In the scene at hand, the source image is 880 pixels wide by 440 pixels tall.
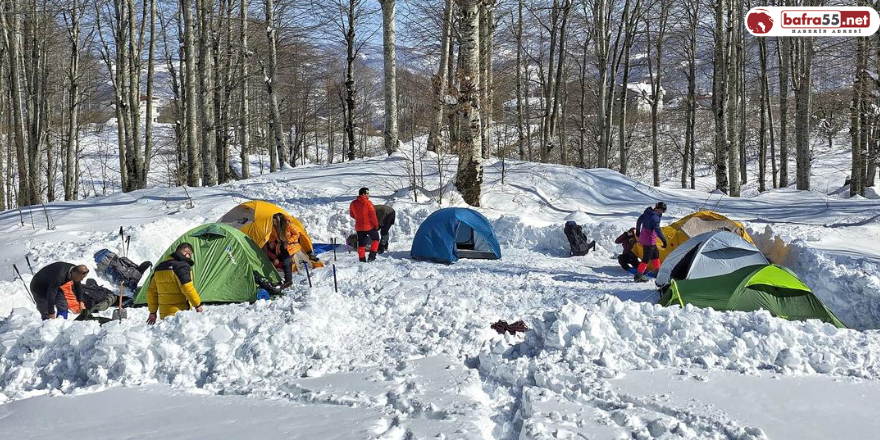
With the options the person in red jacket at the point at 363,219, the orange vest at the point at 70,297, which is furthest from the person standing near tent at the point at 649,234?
the orange vest at the point at 70,297

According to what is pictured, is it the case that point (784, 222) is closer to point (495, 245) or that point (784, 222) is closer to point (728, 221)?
point (728, 221)

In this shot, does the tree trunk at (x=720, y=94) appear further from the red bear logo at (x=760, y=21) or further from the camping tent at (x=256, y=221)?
the camping tent at (x=256, y=221)

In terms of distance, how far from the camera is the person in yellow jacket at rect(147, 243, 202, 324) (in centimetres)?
755

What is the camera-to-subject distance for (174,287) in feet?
25.3

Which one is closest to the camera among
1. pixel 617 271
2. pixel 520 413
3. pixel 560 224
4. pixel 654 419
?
pixel 654 419

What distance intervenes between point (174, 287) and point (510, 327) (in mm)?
4406

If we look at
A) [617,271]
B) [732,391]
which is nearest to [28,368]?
[732,391]

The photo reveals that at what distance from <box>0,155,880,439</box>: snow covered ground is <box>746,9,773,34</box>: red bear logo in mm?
12798

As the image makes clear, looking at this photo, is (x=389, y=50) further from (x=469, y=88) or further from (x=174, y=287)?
(x=174, y=287)

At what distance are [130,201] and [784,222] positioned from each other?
15842mm

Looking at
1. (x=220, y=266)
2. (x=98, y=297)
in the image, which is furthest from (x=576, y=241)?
(x=98, y=297)

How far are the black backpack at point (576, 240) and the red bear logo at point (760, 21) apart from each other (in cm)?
1196

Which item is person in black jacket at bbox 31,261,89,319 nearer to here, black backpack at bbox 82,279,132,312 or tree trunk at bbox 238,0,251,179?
black backpack at bbox 82,279,132,312

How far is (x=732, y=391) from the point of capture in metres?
4.79
